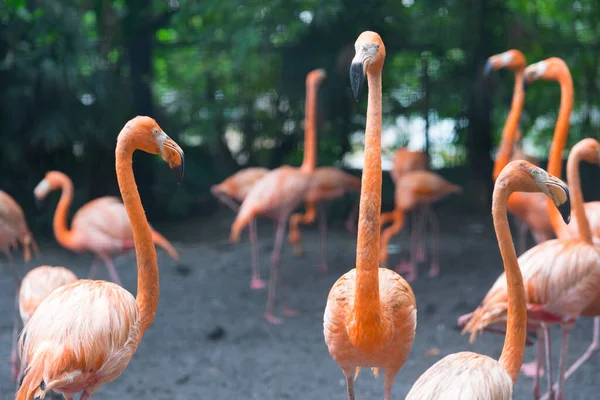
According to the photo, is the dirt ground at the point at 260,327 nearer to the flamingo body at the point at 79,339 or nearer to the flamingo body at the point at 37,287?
the flamingo body at the point at 37,287

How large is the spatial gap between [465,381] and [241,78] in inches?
270

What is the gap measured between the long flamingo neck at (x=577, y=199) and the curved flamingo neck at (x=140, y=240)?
211cm

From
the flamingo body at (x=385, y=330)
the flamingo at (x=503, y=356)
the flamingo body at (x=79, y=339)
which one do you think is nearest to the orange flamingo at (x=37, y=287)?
the flamingo body at (x=79, y=339)

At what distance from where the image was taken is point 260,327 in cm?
514

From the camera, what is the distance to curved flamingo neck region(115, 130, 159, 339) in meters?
2.73

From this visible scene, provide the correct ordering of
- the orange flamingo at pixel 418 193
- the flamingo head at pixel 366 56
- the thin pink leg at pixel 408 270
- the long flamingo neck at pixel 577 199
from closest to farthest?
1. the flamingo head at pixel 366 56
2. the long flamingo neck at pixel 577 199
3. the thin pink leg at pixel 408 270
4. the orange flamingo at pixel 418 193

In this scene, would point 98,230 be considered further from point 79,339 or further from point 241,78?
point 241,78

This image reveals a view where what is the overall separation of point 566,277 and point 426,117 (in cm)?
562

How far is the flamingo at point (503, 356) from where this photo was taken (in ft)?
6.89

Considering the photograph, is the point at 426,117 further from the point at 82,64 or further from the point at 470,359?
the point at 470,359

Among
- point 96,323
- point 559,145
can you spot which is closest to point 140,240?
point 96,323

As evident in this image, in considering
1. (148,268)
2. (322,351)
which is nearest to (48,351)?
(148,268)

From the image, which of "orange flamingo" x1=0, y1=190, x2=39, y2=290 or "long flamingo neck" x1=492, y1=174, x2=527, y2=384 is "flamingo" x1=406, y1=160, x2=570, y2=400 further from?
"orange flamingo" x1=0, y1=190, x2=39, y2=290

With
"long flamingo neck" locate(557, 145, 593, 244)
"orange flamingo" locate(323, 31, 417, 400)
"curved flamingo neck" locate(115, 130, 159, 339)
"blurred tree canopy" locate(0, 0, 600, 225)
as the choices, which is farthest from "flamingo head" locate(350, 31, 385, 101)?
"blurred tree canopy" locate(0, 0, 600, 225)
